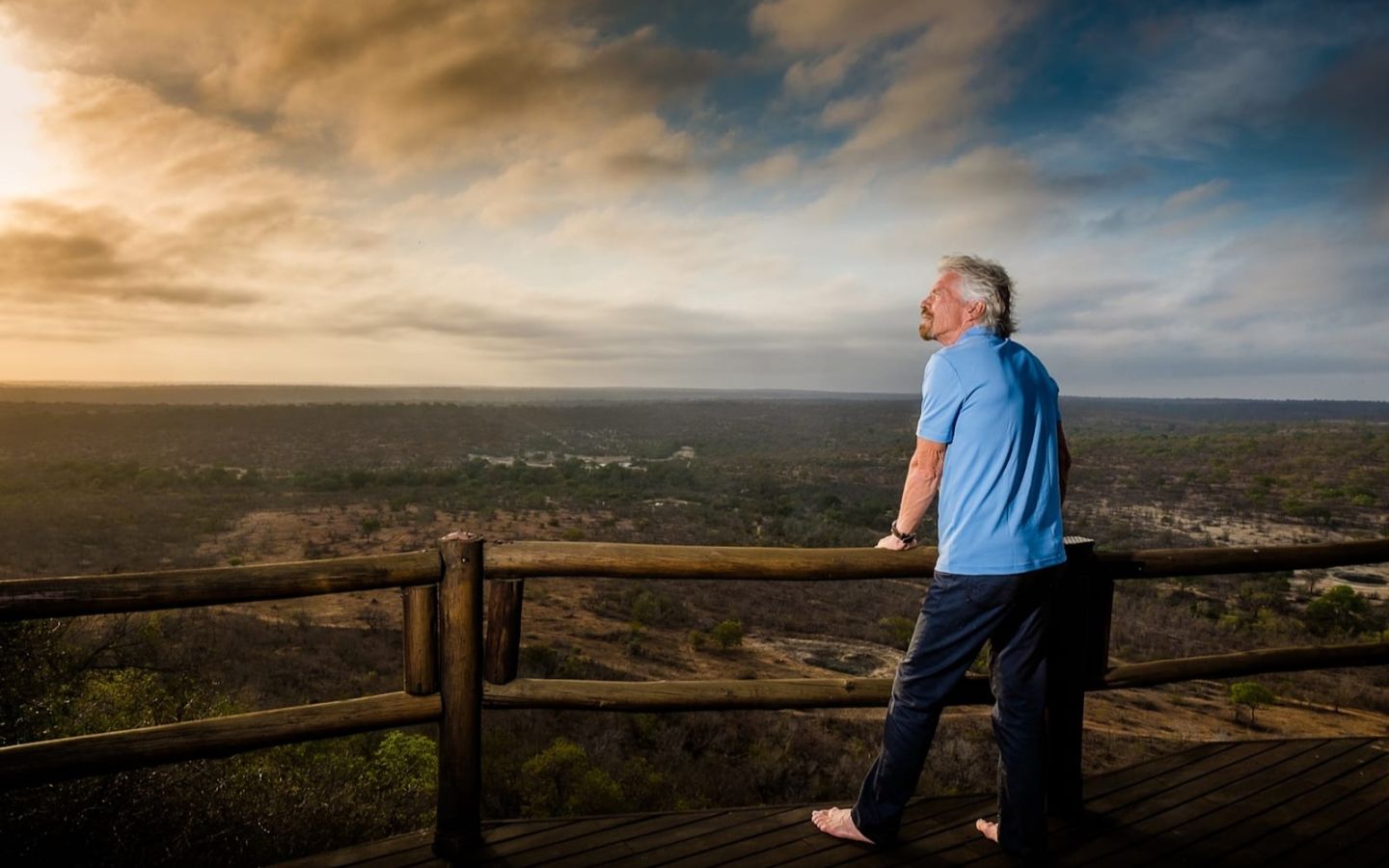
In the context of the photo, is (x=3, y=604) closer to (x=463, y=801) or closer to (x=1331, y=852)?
Answer: (x=463, y=801)

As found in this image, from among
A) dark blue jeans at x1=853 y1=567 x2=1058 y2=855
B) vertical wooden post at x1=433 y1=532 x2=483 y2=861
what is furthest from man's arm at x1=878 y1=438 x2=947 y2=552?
vertical wooden post at x1=433 y1=532 x2=483 y2=861

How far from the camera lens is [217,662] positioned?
13562 millimetres

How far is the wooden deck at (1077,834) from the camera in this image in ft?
8.98

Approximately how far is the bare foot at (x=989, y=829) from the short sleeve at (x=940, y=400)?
1521mm

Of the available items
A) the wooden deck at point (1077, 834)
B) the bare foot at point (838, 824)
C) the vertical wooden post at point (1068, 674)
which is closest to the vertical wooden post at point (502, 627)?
the wooden deck at point (1077, 834)

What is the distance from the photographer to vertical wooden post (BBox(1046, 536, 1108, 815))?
3098mm

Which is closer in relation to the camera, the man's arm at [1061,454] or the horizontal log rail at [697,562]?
the man's arm at [1061,454]

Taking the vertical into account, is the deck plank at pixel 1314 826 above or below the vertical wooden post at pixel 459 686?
below

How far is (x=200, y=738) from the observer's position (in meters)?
2.55

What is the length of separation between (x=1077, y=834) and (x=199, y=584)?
328 centimetres

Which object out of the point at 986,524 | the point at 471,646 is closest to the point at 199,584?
the point at 471,646

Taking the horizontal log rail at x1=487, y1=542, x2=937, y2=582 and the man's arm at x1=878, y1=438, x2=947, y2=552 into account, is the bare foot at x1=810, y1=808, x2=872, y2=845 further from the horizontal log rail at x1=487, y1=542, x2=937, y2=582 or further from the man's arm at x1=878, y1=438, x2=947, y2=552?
the man's arm at x1=878, y1=438, x2=947, y2=552

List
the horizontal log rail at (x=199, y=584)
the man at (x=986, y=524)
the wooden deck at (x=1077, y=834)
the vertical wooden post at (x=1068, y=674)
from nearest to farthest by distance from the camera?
1. the horizontal log rail at (x=199, y=584)
2. the man at (x=986, y=524)
3. the wooden deck at (x=1077, y=834)
4. the vertical wooden post at (x=1068, y=674)

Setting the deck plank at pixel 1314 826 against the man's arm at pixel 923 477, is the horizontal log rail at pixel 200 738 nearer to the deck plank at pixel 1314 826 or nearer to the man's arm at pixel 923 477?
the man's arm at pixel 923 477
